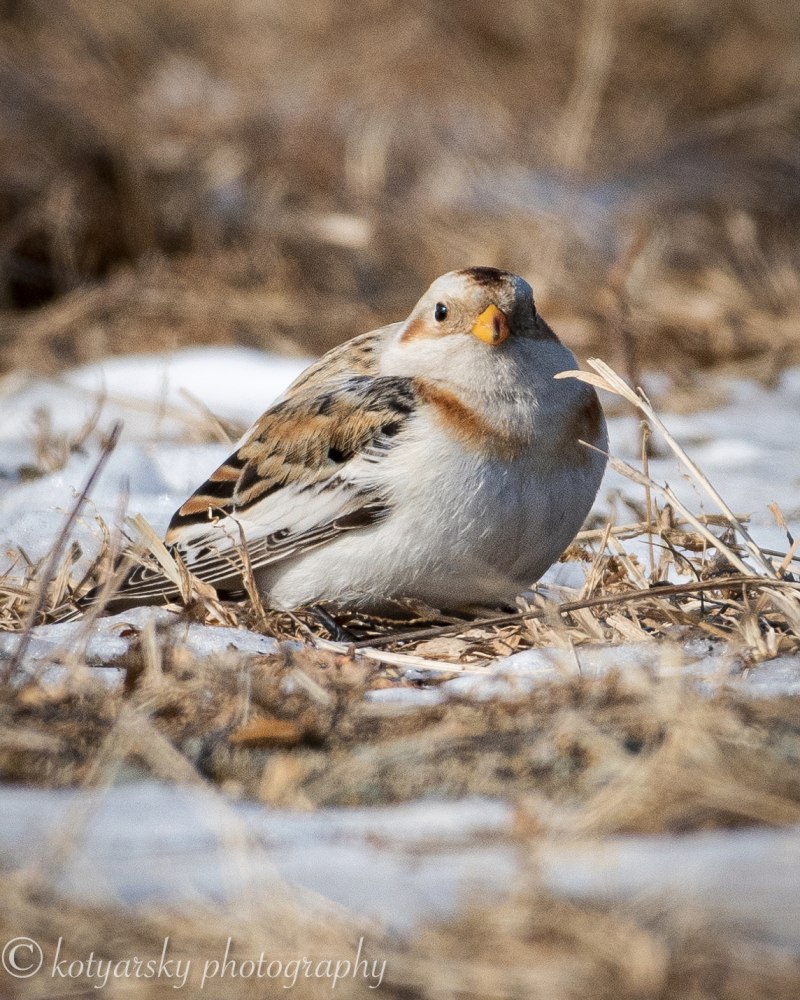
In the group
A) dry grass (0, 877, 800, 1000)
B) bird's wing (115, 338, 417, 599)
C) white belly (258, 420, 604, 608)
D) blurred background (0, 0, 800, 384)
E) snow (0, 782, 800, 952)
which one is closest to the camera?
dry grass (0, 877, 800, 1000)

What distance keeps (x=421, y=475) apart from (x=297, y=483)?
1.21ft

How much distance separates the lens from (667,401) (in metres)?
5.45

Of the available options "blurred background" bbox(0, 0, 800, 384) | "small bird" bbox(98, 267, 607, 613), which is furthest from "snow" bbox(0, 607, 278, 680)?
"blurred background" bbox(0, 0, 800, 384)

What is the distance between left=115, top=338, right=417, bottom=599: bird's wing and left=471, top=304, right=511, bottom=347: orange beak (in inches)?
7.6

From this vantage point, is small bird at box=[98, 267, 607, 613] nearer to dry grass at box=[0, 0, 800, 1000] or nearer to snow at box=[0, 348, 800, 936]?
dry grass at box=[0, 0, 800, 1000]

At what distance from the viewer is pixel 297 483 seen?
3164 millimetres

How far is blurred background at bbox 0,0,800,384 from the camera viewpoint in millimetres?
6438

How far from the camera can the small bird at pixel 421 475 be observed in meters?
2.90

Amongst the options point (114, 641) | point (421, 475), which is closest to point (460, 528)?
point (421, 475)

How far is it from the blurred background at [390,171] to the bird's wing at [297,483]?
2652 mm

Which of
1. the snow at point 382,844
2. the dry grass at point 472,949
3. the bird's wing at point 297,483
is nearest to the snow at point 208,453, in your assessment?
the snow at point 382,844

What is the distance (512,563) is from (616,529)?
0.44 meters

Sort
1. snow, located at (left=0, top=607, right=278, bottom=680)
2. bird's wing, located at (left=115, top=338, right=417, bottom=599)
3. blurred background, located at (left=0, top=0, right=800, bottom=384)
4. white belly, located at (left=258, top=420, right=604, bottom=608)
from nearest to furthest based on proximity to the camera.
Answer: snow, located at (left=0, top=607, right=278, bottom=680) < white belly, located at (left=258, top=420, right=604, bottom=608) < bird's wing, located at (left=115, top=338, right=417, bottom=599) < blurred background, located at (left=0, top=0, right=800, bottom=384)

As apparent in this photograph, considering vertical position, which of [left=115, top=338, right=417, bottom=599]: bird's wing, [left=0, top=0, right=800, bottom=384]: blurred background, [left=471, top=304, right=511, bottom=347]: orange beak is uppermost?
[left=0, top=0, right=800, bottom=384]: blurred background
